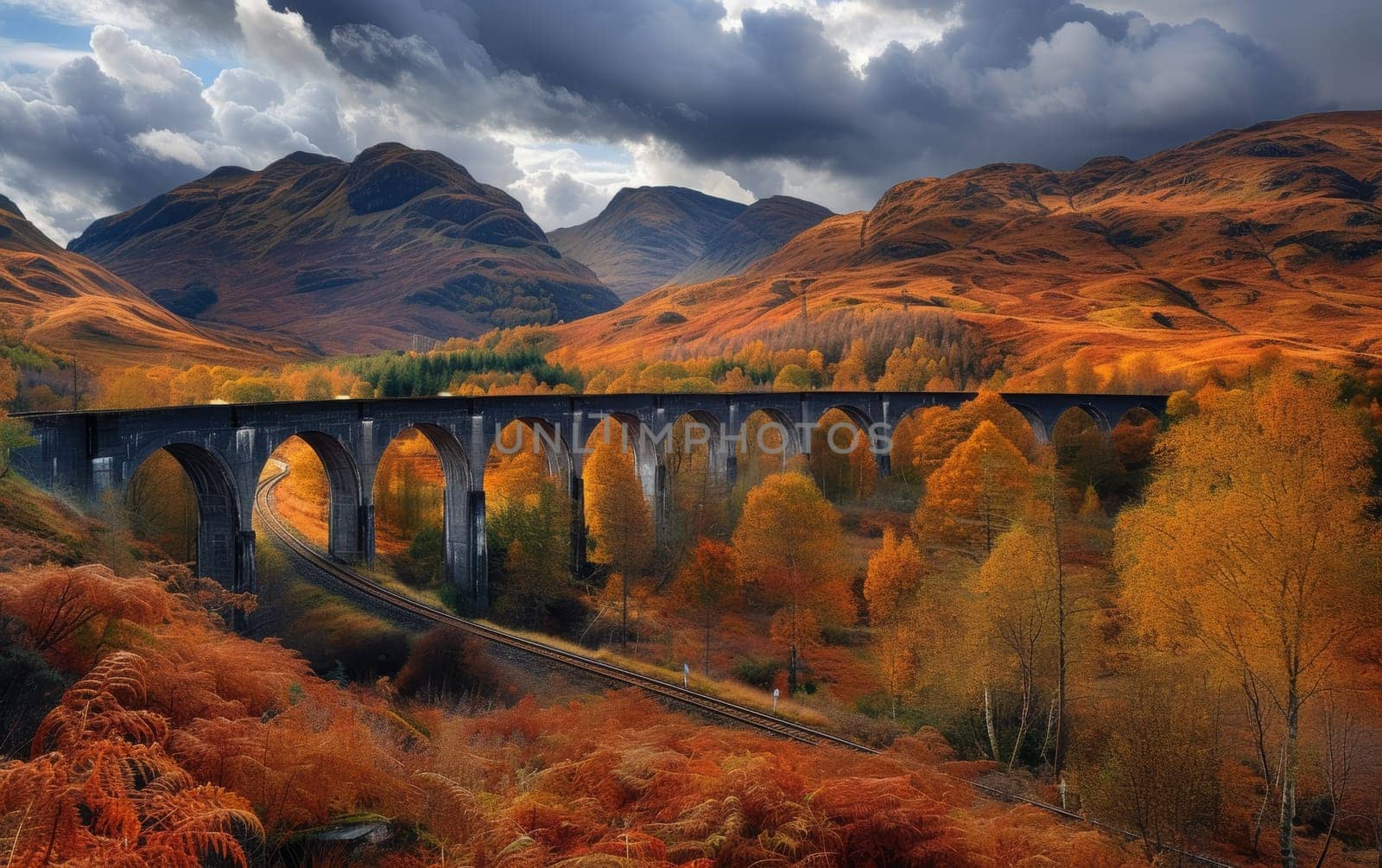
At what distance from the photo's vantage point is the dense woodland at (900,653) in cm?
866

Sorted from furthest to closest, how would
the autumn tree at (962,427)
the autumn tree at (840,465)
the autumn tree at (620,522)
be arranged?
1. the autumn tree at (840,465)
2. the autumn tree at (962,427)
3. the autumn tree at (620,522)

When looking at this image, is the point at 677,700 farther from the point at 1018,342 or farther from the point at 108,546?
the point at 1018,342

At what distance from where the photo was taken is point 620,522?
36438mm

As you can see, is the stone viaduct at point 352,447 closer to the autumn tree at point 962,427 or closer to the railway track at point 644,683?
the railway track at point 644,683

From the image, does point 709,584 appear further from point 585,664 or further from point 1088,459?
point 1088,459

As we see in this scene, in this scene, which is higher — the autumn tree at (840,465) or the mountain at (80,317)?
the mountain at (80,317)

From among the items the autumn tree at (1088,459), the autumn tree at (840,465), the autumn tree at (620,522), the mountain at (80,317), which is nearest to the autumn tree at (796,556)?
the autumn tree at (620,522)

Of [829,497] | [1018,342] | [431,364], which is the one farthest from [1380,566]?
Answer: [1018,342]

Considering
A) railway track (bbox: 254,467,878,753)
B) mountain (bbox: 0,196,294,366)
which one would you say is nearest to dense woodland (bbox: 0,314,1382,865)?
railway track (bbox: 254,467,878,753)

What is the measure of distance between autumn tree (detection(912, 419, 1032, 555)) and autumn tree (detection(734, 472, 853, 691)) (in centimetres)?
596

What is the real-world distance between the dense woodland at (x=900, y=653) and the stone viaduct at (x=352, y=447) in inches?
69.0

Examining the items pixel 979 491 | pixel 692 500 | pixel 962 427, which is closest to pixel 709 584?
pixel 692 500

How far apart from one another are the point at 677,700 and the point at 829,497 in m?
41.2

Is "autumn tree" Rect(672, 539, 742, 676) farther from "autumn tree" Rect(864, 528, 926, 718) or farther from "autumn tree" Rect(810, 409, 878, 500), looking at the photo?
"autumn tree" Rect(810, 409, 878, 500)
